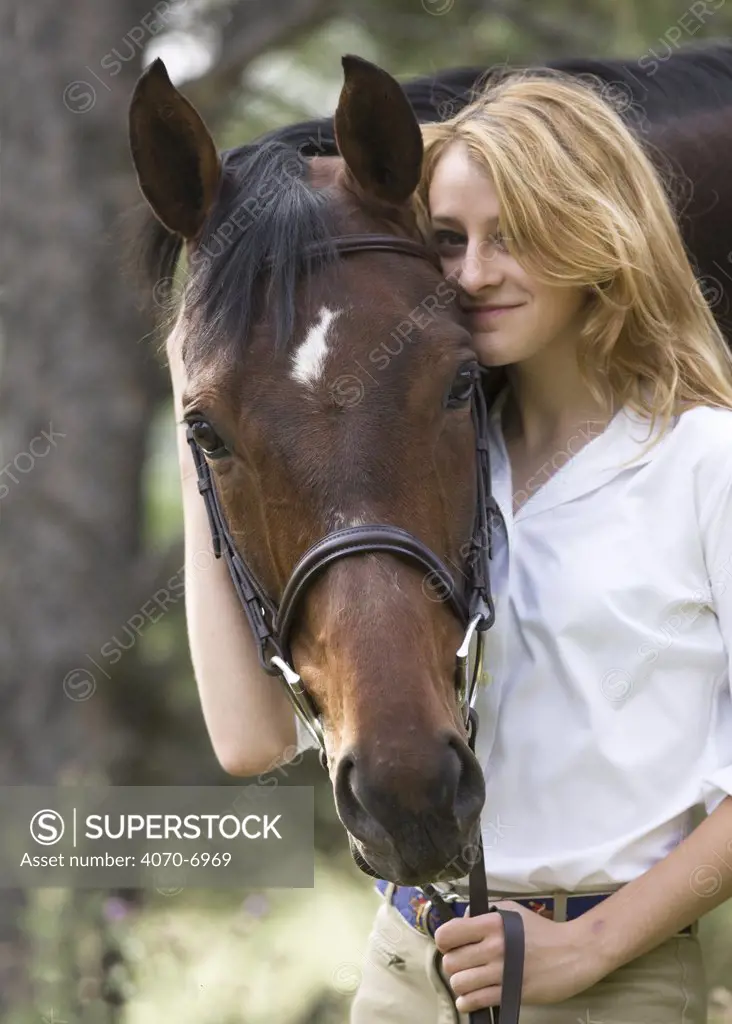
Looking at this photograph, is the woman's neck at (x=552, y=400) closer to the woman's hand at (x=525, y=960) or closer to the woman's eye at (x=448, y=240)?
the woman's eye at (x=448, y=240)

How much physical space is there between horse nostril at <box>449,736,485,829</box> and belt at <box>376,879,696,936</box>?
→ 0.40 metres

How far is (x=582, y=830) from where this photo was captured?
1911mm

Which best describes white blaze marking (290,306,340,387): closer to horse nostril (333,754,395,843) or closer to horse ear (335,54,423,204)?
horse ear (335,54,423,204)

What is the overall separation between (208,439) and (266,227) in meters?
0.38

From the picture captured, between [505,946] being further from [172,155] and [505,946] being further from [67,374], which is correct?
[67,374]

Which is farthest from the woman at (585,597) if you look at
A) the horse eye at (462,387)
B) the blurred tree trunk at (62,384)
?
the blurred tree trunk at (62,384)

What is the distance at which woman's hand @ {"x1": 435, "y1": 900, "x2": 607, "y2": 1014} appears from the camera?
1.82 metres

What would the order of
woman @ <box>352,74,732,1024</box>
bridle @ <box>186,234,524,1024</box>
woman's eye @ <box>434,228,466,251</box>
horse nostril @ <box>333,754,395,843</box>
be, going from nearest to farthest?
horse nostril @ <box>333,754,395,843</box> < bridle @ <box>186,234,524,1024</box> < woman @ <box>352,74,732,1024</box> < woman's eye @ <box>434,228,466,251</box>

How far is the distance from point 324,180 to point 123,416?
4250 mm

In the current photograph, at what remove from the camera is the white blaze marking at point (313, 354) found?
1855 millimetres

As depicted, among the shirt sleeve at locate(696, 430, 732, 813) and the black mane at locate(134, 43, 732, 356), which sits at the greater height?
the black mane at locate(134, 43, 732, 356)

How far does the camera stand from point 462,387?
196 cm

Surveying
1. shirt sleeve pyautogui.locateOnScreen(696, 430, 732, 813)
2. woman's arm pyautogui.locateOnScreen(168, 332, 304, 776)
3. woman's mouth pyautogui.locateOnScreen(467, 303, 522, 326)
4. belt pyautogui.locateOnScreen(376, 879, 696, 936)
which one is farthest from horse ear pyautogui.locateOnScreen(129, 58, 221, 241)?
belt pyautogui.locateOnScreen(376, 879, 696, 936)

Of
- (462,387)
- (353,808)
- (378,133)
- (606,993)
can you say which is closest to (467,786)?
(353,808)
